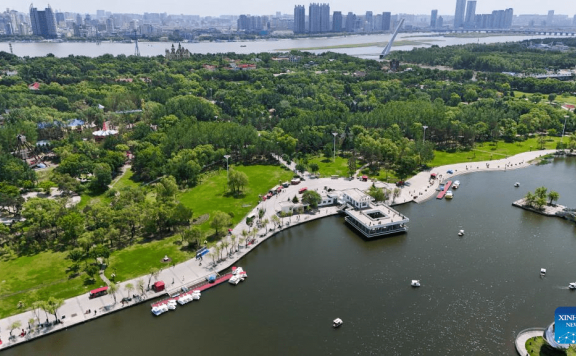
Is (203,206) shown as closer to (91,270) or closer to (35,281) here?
(91,270)

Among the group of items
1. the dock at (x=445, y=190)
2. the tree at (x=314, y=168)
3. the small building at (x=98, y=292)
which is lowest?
the small building at (x=98, y=292)

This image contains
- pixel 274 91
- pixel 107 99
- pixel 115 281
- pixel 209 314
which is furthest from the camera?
pixel 274 91

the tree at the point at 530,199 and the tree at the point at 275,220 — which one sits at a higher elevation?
the tree at the point at 530,199

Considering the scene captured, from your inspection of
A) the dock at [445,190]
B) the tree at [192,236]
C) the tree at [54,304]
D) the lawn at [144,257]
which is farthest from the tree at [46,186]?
the dock at [445,190]

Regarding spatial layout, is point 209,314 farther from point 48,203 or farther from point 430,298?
point 48,203

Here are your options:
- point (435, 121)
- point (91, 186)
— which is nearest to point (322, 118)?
point (435, 121)

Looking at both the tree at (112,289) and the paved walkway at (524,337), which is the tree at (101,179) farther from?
the paved walkway at (524,337)
